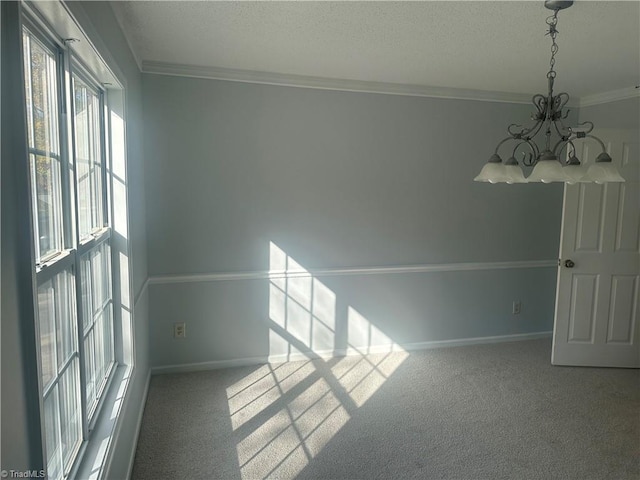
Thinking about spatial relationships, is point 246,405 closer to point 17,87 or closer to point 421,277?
point 421,277

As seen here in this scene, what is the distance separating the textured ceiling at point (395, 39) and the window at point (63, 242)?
2.52ft

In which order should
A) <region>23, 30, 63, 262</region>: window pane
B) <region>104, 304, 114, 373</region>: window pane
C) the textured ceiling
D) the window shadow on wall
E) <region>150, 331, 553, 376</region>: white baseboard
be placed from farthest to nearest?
<region>150, 331, 553, 376</region>: white baseboard → the window shadow on wall → <region>104, 304, 114, 373</region>: window pane → the textured ceiling → <region>23, 30, 63, 262</region>: window pane

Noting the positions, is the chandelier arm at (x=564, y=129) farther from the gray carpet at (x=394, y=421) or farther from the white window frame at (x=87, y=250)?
the white window frame at (x=87, y=250)

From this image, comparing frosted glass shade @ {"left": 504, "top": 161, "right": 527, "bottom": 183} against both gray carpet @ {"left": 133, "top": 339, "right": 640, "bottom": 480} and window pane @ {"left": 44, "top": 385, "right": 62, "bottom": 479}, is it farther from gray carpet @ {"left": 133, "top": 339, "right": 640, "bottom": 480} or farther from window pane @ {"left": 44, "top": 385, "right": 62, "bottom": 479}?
window pane @ {"left": 44, "top": 385, "right": 62, "bottom": 479}

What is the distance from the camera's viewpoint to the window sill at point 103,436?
58.8 inches

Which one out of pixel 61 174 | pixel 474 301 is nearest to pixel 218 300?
pixel 61 174

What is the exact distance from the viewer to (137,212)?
274cm

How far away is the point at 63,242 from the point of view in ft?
4.88

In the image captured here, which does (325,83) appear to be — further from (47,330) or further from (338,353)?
(47,330)

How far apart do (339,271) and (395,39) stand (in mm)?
1856

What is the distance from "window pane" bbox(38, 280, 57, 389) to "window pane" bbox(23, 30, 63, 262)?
114 mm

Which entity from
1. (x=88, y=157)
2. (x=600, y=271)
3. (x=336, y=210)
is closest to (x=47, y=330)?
(x=88, y=157)

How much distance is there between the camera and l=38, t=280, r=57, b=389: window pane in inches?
49.0

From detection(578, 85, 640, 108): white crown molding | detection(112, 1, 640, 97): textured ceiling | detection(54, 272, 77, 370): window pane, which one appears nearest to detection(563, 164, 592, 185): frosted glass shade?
detection(112, 1, 640, 97): textured ceiling
